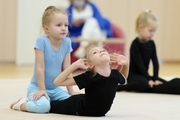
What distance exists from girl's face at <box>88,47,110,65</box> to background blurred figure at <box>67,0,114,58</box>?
350cm

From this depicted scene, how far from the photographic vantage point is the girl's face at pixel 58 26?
2.29 meters

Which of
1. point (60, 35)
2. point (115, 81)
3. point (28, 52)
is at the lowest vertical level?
point (28, 52)

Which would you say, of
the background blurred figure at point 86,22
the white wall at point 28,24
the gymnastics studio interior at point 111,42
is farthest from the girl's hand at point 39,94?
the white wall at point 28,24

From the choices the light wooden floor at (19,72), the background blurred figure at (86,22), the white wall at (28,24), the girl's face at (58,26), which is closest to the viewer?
the girl's face at (58,26)

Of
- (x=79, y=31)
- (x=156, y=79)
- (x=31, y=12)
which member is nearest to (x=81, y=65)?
(x=156, y=79)

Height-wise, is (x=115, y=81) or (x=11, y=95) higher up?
(x=115, y=81)

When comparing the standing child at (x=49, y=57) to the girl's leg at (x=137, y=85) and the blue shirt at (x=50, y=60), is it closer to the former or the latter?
the blue shirt at (x=50, y=60)

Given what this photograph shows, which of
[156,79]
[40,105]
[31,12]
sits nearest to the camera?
[40,105]

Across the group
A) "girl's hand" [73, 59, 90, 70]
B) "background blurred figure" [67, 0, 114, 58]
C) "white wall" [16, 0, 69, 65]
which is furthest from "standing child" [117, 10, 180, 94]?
"white wall" [16, 0, 69, 65]

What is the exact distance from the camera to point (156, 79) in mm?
3578

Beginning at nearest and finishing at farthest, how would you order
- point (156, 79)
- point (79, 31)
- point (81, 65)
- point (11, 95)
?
point (81, 65)
point (11, 95)
point (156, 79)
point (79, 31)

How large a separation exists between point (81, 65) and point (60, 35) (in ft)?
1.02

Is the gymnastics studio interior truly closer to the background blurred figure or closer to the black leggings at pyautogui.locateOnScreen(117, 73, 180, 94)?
the black leggings at pyautogui.locateOnScreen(117, 73, 180, 94)

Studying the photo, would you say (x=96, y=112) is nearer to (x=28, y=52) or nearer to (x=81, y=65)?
(x=81, y=65)
